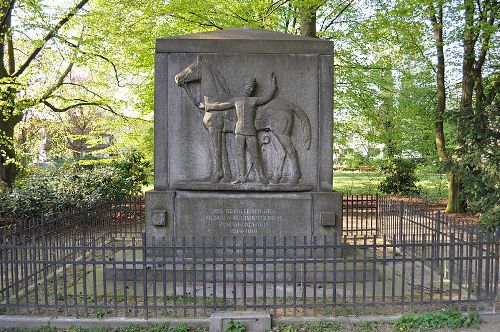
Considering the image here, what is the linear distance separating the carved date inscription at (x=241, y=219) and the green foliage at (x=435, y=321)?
8.61 ft

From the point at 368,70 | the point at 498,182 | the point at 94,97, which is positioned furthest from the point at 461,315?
Result: the point at 94,97

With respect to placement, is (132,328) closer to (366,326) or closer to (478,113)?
(366,326)

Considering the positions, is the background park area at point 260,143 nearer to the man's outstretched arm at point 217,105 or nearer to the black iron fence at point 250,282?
the black iron fence at point 250,282

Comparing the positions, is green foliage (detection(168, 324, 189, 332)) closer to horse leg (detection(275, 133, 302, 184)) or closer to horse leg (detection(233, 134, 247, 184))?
horse leg (detection(233, 134, 247, 184))

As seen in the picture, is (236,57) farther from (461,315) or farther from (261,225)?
(461,315)

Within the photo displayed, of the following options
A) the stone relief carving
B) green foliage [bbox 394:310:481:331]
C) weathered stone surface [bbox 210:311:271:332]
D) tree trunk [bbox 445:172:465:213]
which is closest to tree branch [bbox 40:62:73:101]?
the stone relief carving

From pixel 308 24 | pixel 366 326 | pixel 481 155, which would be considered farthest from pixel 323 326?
pixel 308 24

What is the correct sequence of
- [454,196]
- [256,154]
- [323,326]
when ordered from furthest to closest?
[454,196], [256,154], [323,326]

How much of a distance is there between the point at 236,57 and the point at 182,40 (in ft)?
3.35

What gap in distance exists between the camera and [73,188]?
1377 centimetres

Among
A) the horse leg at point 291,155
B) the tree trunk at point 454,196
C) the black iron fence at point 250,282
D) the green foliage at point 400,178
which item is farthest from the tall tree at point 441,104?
the horse leg at point 291,155

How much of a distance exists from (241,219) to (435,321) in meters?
3.38

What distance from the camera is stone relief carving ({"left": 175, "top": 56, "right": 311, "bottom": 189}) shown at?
23.5ft

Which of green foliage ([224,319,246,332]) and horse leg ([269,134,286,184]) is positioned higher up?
horse leg ([269,134,286,184])
